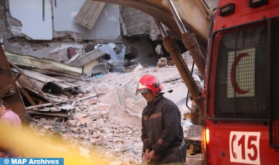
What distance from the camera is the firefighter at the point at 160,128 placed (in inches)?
190

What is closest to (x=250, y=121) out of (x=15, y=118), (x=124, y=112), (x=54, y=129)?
(x=15, y=118)

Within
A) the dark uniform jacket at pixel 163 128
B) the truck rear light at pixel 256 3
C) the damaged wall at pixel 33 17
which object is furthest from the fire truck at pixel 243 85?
the damaged wall at pixel 33 17

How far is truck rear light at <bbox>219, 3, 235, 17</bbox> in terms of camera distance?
3905 mm

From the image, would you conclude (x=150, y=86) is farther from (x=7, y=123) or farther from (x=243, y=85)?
(x=7, y=123)

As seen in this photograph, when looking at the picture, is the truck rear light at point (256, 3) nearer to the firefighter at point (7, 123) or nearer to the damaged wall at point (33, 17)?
the firefighter at point (7, 123)

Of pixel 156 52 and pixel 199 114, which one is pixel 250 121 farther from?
pixel 156 52

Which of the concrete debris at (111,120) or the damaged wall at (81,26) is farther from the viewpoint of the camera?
the damaged wall at (81,26)

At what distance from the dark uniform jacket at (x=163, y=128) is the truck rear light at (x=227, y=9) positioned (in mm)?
1316

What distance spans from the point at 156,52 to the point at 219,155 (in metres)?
15.3

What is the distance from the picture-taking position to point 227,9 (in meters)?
3.94

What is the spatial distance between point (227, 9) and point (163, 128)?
1.61 metres

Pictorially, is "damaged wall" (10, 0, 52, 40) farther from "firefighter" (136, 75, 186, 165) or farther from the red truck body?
the red truck body

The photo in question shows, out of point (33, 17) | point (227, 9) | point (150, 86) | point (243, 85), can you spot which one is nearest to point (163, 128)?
point (150, 86)

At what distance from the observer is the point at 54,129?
9.69m
